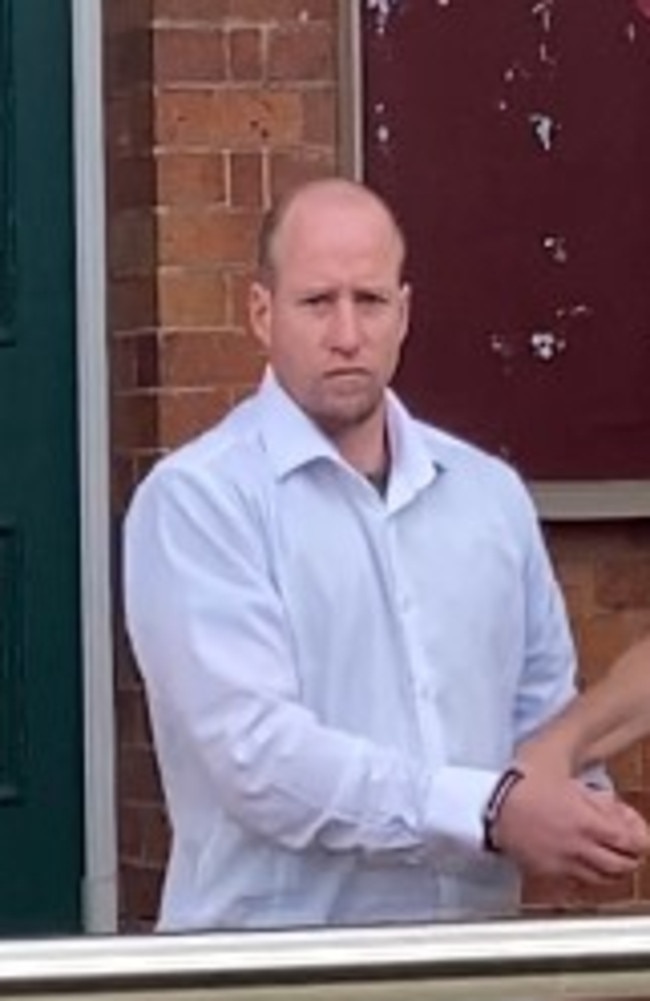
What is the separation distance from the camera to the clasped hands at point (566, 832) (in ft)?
15.6

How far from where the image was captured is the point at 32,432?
6812 mm

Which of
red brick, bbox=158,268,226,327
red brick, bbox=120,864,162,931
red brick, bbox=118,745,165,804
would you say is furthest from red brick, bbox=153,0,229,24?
red brick, bbox=120,864,162,931

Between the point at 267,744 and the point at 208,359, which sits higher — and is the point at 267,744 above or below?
below

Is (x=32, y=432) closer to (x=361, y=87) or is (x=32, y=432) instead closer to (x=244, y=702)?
(x=361, y=87)

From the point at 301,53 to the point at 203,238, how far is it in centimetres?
39

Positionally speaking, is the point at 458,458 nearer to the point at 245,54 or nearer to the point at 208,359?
the point at 208,359

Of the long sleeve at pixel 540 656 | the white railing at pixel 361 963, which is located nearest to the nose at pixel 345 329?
the long sleeve at pixel 540 656

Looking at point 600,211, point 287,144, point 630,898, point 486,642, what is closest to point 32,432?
point 287,144

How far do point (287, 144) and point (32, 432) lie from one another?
711mm

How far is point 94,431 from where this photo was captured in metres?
6.79

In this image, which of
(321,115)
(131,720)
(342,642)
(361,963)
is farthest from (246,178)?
(361,963)

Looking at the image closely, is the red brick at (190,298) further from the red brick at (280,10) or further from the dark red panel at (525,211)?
the red brick at (280,10)

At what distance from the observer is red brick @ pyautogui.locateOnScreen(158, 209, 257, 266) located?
6641mm

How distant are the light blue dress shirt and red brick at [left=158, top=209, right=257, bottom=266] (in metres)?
1.54
